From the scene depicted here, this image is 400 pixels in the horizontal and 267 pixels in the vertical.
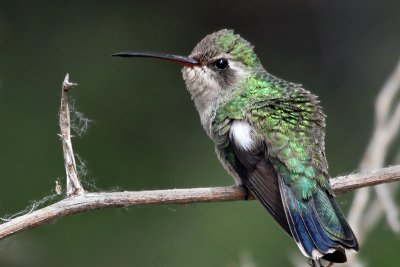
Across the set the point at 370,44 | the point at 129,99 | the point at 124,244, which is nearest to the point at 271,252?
the point at 124,244

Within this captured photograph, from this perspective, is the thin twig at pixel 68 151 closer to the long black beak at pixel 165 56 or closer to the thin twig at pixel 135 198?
the thin twig at pixel 135 198

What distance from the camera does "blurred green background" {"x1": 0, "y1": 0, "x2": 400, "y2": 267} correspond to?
317 inches

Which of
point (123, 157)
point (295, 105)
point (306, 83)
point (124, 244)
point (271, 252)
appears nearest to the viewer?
point (295, 105)

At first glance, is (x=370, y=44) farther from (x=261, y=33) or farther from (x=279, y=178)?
(x=279, y=178)

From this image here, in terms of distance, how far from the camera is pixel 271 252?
7.69 m

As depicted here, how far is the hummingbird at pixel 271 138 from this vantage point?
4551 mm

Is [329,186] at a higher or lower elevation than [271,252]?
higher

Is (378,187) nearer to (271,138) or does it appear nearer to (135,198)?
(271,138)

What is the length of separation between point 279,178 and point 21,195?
12.8 feet

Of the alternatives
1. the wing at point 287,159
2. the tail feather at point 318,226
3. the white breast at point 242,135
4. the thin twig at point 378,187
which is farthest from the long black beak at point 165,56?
the thin twig at point 378,187

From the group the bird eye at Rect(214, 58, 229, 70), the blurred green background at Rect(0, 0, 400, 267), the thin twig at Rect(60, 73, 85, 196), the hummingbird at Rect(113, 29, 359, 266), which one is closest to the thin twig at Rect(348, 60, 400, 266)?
the hummingbird at Rect(113, 29, 359, 266)

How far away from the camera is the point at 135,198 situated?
13.3 feet

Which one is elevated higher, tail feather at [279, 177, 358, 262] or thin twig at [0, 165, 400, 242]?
thin twig at [0, 165, 400, 242]

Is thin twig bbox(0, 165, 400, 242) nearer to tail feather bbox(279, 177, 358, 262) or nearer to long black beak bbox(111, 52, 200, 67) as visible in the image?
tail feather bbox(279, 177, 358, 262)
